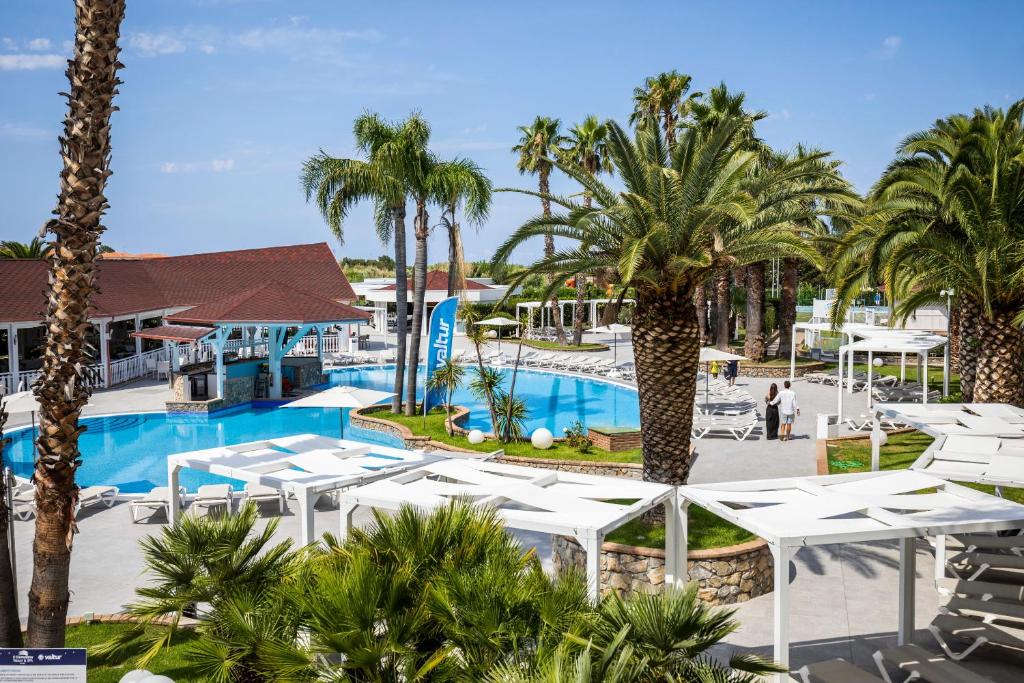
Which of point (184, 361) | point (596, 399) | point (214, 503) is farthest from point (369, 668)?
point (184, 361)

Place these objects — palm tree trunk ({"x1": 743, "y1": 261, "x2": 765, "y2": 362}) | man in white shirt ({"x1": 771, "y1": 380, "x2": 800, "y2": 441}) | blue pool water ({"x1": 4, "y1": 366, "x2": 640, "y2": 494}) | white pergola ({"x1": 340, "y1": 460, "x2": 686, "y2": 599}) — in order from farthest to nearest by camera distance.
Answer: palm tree trunk ({"x1": 743, "y1": 261, "x2": 765, "y2": 362})
man in white shirt ({"x1": 771, "y1": 380, "x2": 800, "y2": 441})
blue pool water ({"x1": 4, "y1": 366, "x2": 640, "y2": 494})
white pergola ({"x1": 340, "y1": 460, "x2": 686, "y2": 599})

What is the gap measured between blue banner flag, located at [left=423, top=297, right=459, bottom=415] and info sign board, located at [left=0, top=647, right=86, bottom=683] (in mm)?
16704

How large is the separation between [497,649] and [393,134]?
1781cm

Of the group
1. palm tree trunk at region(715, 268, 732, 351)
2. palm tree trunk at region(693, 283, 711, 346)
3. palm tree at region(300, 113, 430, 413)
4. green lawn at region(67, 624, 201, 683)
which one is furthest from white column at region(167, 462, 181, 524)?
palm tree trunk at region(715, 268, 732, 351)

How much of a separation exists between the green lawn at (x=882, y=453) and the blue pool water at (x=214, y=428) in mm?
7285

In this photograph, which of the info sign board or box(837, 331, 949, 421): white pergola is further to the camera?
box(837, 331, 949, 421): white pergola

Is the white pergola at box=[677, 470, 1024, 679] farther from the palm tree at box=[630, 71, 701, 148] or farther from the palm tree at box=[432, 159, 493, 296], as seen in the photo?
the palm tree at box=[630, 71, 701, 148]

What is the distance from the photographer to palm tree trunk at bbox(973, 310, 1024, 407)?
14.9m

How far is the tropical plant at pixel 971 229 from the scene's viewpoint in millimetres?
14234

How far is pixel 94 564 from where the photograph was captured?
11.8 m

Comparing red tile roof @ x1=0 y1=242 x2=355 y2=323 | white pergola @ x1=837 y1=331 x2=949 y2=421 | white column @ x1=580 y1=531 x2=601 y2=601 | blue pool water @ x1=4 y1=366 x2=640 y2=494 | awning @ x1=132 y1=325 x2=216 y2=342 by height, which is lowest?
blue pool water @ x1=4 y1=366 x2=640 y2=494

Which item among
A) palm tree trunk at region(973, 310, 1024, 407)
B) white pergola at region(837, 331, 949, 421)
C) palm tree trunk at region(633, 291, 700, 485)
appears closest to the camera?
palm tree trunk at region(633, 291, 700, 485)

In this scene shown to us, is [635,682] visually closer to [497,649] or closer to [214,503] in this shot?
[497,649]

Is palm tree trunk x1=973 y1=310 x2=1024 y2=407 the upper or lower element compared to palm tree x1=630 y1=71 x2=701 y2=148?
lower
